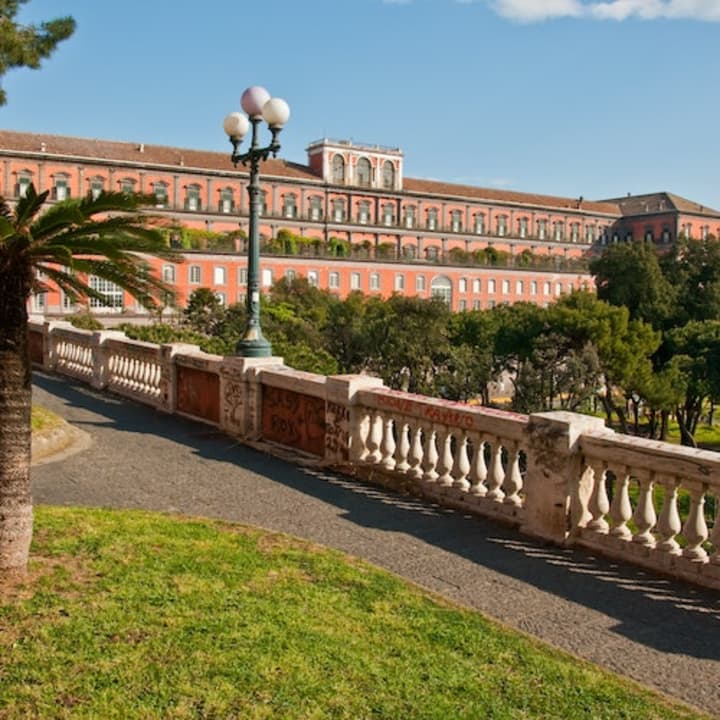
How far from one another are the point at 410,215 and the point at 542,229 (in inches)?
861

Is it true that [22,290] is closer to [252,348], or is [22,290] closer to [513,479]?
[513,479]

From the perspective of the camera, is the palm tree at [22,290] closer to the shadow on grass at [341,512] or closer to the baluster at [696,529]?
the shadow on grass at [341,512]

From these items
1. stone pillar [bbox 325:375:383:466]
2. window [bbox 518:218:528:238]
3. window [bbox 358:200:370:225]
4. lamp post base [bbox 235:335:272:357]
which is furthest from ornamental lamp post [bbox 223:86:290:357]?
window [bbox 518:218:528:238]

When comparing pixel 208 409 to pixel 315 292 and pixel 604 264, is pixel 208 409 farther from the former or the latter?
pixel 604 264

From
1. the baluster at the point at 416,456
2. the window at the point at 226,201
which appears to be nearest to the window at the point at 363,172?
the window at the point at 226,201

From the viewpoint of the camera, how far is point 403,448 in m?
8.30

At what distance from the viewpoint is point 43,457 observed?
30.6 ft

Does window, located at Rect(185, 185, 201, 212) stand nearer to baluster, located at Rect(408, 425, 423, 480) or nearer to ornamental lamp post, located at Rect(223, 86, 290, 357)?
ornamental lamp post, located at Rect(223, 86, 290, 357)

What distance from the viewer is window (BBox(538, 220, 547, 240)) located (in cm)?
10856

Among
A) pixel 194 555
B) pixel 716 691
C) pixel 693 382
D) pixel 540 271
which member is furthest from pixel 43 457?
pixel 540 271

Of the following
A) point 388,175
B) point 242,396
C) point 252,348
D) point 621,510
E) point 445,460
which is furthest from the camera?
point 388,175

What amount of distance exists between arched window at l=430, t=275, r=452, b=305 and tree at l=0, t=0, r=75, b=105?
251 feet

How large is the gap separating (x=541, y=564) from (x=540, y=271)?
310 ft

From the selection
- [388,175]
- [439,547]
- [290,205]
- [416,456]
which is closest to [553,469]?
[439,547]
